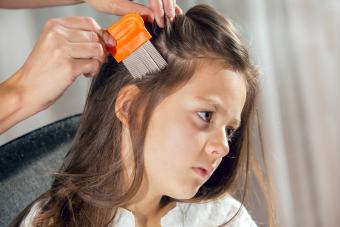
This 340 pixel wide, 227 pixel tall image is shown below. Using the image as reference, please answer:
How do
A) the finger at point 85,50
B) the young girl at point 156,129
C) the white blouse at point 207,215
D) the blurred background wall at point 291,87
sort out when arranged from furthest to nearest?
the blurred background wall at point 291,87 < the white blouse at point 207,215 < the young girl at point 156,129 < the finger at point 85,50

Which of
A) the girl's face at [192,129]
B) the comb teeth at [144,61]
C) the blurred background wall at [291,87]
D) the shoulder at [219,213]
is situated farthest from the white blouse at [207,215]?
the blurred background wall at [291,87]

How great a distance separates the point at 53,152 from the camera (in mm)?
1019

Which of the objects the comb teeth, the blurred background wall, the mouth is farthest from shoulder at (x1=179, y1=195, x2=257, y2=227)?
the blurred background wall

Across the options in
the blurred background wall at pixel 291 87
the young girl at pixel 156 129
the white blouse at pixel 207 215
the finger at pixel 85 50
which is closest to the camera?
the finger at pixel 85 50

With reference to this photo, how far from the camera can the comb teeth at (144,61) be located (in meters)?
0.74

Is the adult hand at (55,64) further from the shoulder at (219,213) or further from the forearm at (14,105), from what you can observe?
the shoulder at (219,213)

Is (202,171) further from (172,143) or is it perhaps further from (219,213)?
(219,213)

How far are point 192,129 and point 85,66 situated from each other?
0.19m

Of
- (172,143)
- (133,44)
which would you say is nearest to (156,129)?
(172,143)

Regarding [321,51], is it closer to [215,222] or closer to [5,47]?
[215,222]

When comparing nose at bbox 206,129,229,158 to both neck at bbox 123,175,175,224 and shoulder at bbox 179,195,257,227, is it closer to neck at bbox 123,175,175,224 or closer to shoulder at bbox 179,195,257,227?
neck at bbox 123,175,175,224

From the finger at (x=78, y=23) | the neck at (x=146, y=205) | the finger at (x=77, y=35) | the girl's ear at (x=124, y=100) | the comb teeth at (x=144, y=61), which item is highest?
the finger at (x=78, y=23)

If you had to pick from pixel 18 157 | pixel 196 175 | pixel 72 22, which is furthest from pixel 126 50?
pixel 18 157

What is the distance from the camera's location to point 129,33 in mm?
719
